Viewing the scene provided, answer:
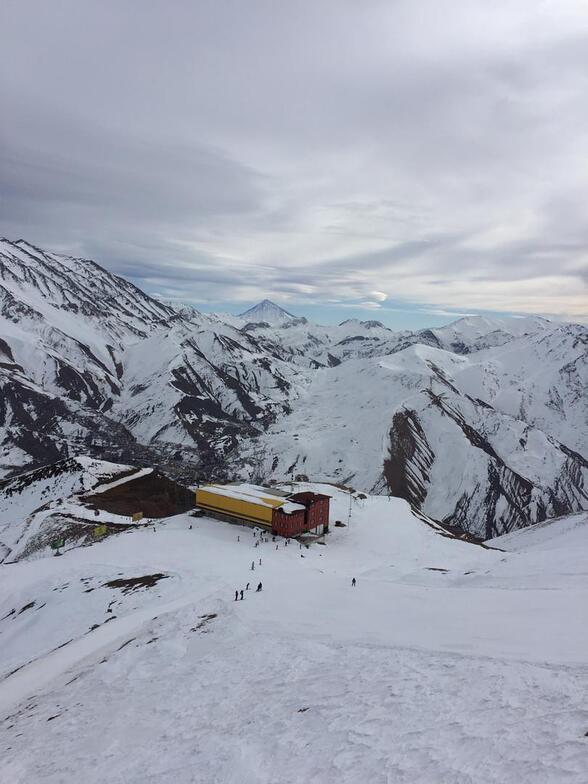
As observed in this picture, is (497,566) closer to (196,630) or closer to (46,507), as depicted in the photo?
(196,630)

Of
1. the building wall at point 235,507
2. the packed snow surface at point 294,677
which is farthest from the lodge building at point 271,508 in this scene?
the packed snow surface at point 294,677

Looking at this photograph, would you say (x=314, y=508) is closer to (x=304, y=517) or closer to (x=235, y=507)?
(x=304, y=517)

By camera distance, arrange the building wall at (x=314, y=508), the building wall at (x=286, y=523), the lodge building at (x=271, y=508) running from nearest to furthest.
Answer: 1. the building wall at (x=286, y=523)
2. the lodge building at (x=271, y=508)
3. the building wall at (x=314, y=508)

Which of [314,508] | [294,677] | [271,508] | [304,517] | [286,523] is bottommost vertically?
[286,523]

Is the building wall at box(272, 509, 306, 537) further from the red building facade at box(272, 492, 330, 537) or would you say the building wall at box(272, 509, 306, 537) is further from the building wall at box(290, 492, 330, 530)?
the building wall at box(290, 492, 330, 530)

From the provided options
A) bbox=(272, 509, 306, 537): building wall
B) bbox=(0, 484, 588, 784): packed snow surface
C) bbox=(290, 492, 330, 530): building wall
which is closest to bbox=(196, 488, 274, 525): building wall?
bbox=(272, 509, 306, 537): building wall

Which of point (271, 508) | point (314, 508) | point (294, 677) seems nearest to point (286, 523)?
point (271, 508)

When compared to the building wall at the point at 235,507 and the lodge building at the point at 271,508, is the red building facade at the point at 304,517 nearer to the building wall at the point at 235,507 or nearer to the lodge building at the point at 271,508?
the lodge building at the point at 271,508
